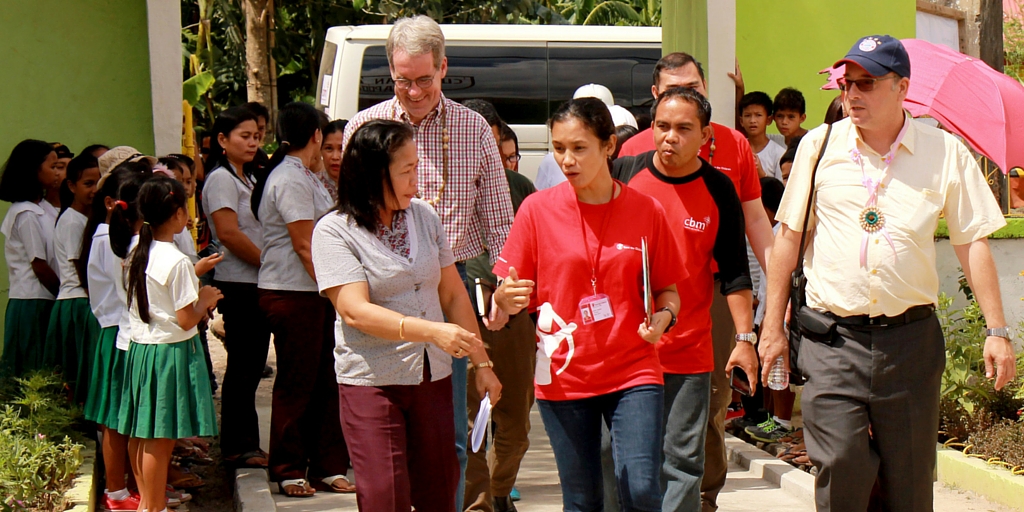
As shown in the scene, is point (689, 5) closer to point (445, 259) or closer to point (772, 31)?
point (772, 31)

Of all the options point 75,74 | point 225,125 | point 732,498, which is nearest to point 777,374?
point 732,498

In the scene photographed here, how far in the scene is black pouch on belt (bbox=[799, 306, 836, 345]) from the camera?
4.37m

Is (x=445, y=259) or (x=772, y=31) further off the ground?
(x=772, y=31)

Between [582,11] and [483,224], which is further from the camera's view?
[582,11]

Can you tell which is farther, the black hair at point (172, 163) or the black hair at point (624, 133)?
the black hair at point (624, 133)

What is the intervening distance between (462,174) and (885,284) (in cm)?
191

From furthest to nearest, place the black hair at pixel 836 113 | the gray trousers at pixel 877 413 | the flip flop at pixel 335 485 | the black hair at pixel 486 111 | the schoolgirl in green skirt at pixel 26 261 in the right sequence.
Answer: the schoolgirl in green skirt at pixel 26 261 → the flip flop at pixel 335 485 → the black hair at pixel 486 111 → the black hair at pixel 836 113 → the gray trousers at pixel 877 413

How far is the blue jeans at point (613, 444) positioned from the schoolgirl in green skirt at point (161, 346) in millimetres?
2193

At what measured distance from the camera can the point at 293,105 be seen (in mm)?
6332

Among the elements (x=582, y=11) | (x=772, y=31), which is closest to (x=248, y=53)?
(x=582, y=11)

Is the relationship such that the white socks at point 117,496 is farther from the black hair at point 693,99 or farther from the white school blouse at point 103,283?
the black hair at point 693,99

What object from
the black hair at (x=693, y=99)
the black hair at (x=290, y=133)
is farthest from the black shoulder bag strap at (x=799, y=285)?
the black hair at (x=290, y=133)

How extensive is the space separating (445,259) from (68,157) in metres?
3.80

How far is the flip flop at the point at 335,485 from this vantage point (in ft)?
20.9
